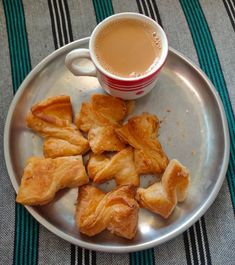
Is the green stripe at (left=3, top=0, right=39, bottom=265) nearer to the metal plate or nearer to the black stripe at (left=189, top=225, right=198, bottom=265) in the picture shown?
the metal plate

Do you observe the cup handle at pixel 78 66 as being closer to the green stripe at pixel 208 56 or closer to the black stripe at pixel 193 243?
the green stripe at pixel 208 56

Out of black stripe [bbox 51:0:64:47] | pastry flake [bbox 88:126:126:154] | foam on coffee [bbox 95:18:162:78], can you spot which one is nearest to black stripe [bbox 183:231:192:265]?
pastry flake [bbox 88:126:126:154]

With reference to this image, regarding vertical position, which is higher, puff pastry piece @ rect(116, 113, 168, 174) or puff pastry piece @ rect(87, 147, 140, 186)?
puff pastry piece @ rect(116, 113, 168, 174)

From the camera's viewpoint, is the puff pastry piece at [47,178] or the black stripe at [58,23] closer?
the puff pastry piece at [47,178]

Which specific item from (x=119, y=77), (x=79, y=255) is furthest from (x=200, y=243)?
(x=119, y=77)

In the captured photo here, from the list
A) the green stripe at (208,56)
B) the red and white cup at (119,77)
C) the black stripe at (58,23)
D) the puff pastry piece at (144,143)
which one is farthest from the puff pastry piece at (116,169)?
the black stripe at (58,23)

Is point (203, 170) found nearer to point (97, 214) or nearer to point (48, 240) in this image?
point (97, 214)
